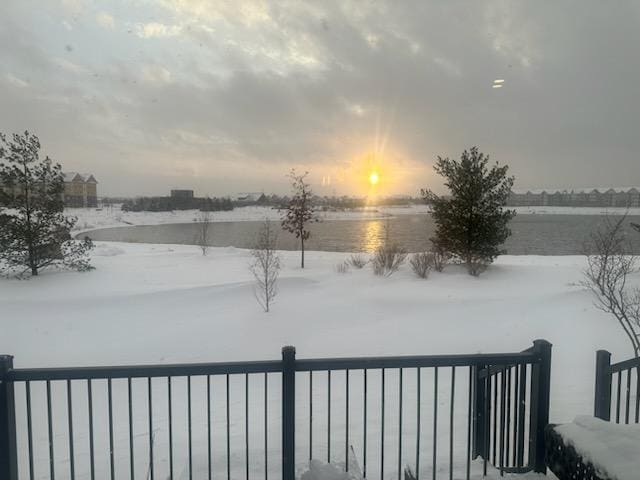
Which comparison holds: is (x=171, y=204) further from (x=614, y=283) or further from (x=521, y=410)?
(x=521, y=410)

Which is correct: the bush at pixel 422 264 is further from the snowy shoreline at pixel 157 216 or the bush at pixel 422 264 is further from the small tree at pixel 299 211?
the snowy shoreline at pixel 157 216

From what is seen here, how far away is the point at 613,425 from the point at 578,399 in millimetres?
3730

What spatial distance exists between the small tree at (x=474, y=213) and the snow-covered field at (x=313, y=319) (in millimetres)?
885

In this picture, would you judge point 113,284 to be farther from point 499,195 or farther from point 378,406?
point 499,195

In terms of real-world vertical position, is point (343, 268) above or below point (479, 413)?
below

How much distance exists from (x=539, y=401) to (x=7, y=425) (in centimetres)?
329

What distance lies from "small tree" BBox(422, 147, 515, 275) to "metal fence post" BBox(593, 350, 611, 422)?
45.0 ft

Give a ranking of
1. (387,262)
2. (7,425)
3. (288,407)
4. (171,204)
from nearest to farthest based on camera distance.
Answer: (7,425)
(288,407)
(387,262)
(171,204)

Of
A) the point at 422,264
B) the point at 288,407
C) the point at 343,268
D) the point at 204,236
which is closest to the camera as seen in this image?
the point at 288,407

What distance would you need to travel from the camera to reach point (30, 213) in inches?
642

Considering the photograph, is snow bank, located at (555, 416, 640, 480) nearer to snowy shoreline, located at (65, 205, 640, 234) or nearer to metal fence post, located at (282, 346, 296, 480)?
metal fence post, located at (282, 346, 296, 480)

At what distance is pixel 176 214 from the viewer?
81.6 metres

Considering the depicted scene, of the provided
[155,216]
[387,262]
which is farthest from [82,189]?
[387,262]

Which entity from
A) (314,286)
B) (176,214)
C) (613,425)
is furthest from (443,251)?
(176,214)
